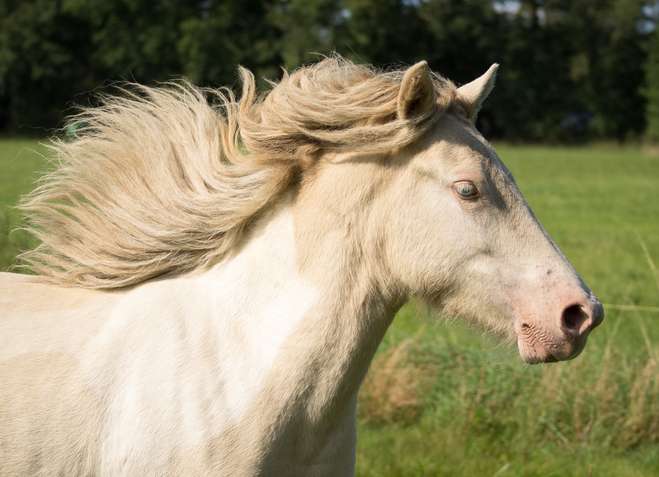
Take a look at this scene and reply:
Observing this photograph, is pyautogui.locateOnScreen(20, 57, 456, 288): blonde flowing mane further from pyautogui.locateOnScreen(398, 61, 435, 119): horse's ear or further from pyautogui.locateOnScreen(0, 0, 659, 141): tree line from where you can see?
pyautogui.locateOnScreen(0, 0, 659, 141): tree line

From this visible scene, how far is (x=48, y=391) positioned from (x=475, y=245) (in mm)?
1443

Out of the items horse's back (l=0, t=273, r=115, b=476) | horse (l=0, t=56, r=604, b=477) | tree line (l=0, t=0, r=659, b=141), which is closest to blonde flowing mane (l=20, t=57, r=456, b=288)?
horse (l=0, t=56, r=604, b=477)

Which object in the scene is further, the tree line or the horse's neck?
the tree line

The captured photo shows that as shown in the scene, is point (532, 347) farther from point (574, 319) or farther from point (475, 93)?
point (475, 93)

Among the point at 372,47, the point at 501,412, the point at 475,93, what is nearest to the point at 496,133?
the point at 372,47

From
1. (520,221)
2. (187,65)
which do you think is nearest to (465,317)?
(520,221)

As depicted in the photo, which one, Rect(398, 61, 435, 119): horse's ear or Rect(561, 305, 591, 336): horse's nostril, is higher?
Rect(398, 61, 435, 119): horse's ear

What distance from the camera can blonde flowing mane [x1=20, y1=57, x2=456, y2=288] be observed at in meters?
2.12

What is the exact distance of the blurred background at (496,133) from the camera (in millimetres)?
4000

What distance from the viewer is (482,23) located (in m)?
44.5

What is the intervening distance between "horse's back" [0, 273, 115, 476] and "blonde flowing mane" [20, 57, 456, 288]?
8.0 inches

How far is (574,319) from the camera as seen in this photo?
196 cm

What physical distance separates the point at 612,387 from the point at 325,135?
120 inches

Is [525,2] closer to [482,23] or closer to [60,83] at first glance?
[482,23]
